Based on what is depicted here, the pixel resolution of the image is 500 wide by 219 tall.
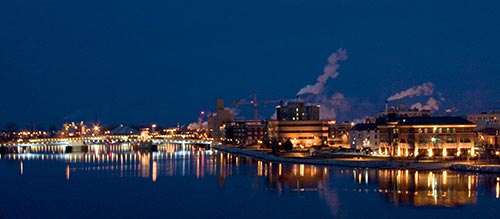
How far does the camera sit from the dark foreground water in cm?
1330

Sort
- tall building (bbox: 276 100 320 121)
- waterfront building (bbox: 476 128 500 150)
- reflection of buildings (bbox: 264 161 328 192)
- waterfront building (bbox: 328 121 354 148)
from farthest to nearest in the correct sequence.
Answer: tall building (bbox: 276 100 320 121) < waterfront building (bbox: 328 121 354 148) < waterfront building (bbox: 476 128 500 150) < reflection of buildings (bbox: 264 161 328 192)

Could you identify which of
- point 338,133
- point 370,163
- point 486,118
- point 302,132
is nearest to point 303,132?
point 302,132

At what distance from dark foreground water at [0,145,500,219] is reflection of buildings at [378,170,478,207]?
0.02 metres

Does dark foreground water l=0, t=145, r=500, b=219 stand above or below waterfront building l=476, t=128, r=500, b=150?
below

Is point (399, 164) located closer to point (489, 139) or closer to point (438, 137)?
point (438, 137)

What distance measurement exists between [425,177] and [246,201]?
18.9ft

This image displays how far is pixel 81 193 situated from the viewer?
56.8 ft

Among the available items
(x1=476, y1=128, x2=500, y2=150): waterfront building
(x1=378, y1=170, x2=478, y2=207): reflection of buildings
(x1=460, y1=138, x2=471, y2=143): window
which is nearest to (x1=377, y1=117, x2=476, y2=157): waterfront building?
(x1=460, y1=138, x2=471, y2=143): window

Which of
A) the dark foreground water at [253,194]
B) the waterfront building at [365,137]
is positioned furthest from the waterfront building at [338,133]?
the dark foreground water at [253,194]

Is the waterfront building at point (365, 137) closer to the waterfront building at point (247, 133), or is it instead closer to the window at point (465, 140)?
the window at point (465, 140)

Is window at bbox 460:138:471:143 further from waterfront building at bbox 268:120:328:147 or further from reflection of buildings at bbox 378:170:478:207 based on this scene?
waterfront building at bbox 268:120:328:147

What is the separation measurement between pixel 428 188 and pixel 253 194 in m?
3.90

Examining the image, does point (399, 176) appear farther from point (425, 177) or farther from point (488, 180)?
point (488, 180)

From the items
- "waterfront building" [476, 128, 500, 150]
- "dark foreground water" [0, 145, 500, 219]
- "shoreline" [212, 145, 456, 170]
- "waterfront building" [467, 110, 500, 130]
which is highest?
"waterfront building" [467, 110, 500, 130]
